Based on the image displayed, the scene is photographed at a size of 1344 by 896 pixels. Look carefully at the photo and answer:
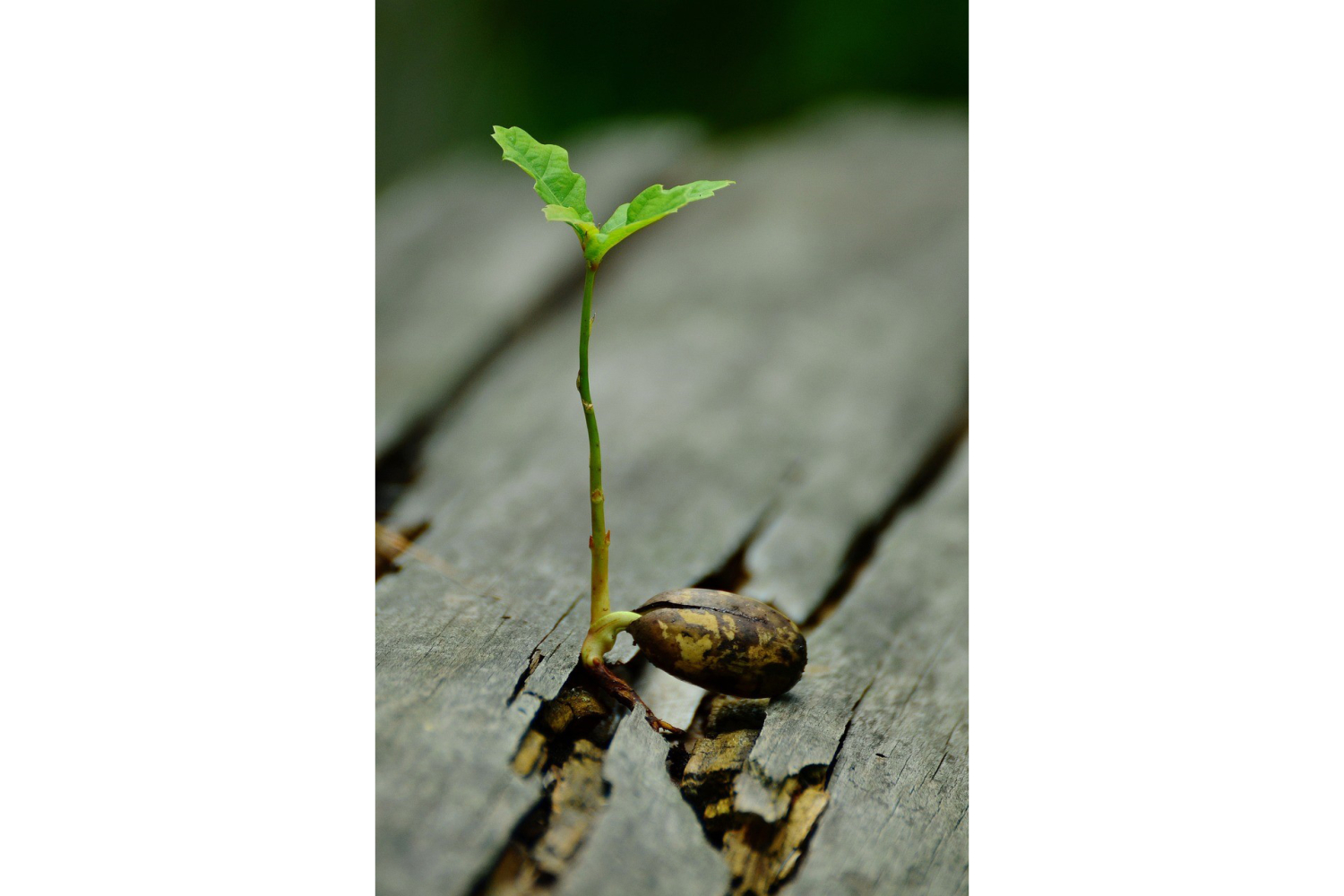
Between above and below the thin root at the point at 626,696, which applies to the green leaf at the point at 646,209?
above

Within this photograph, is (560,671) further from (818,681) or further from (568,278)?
(568,278)

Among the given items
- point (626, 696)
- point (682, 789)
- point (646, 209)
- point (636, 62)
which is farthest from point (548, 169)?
point (636, 62)

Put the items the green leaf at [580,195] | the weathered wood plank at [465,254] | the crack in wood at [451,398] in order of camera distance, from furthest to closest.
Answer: the weathered wood plank at [465,254] → the crack in wood at [451,398] → the green leaf at [580,195]

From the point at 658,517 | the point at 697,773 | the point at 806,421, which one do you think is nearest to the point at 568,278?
the point at 806,421

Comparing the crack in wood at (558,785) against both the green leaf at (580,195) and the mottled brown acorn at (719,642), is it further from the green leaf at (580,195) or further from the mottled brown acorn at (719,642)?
the green leaf at (580,195)

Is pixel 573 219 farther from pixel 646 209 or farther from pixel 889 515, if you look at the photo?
pixel 889 515

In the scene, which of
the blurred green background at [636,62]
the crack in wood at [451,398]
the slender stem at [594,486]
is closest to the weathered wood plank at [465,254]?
the crack in wood at [451,398]

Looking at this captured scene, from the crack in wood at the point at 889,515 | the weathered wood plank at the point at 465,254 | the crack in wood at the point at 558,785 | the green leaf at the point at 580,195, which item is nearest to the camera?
the crack in wood at the point at 558,785
